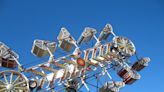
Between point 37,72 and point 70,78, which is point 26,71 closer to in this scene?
point 37,72

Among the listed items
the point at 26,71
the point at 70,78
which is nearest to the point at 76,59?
the point at 70,78

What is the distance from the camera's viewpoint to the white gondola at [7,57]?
32.8 m

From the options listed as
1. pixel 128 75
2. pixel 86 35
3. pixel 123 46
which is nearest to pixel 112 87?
pixel 128 75

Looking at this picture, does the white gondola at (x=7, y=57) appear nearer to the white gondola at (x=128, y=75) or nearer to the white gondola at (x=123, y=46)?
the white gondola at (x=123, y=46)

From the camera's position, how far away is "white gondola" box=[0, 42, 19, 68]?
32812 mm

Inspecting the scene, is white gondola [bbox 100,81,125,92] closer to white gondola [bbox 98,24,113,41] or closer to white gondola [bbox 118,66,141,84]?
white gondola [bbox 118,66,141,84]

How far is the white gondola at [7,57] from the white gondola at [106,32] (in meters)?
7.34

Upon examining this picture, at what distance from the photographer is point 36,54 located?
111 ft

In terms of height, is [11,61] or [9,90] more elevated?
[11,61]

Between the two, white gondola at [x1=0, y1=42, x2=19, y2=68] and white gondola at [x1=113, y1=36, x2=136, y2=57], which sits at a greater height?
white gondola at [x1=113, y1=36, x2=136, y2=57]

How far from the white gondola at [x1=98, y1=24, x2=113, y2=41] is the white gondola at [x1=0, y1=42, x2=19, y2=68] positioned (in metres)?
A: 7.34

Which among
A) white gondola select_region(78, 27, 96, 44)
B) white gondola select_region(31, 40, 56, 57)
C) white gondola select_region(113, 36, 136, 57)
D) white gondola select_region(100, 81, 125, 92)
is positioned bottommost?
white gondola select_region(100, 81, 125, 92)

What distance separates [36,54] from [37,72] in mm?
1418

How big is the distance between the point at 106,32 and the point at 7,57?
851cm
